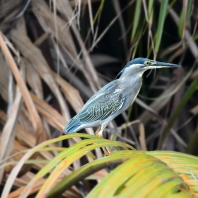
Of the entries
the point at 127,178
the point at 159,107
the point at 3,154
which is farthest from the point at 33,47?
the point at 127,178

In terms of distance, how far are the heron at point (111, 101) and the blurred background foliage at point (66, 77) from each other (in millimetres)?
81

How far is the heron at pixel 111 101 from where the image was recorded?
1.88 m

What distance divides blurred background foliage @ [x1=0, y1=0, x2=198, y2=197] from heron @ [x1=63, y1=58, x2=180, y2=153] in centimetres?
8

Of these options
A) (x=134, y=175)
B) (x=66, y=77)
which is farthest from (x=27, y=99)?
(x=134, y=175)

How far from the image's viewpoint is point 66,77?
9.11ft

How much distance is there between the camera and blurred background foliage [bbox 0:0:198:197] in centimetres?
218

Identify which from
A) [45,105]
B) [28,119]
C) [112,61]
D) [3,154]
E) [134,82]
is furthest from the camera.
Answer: [112,61]

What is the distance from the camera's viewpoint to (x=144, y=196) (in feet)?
3.45

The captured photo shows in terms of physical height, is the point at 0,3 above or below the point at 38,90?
above

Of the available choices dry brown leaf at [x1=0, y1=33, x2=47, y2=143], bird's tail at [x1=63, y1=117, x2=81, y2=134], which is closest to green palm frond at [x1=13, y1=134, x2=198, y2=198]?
bird's tail at [x1=63, y1=117, x2=81, y2=134]

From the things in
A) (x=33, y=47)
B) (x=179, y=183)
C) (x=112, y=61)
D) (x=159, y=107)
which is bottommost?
(x=159, y=107)

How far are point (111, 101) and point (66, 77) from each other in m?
0.90

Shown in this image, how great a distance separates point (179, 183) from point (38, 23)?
199 centimetres

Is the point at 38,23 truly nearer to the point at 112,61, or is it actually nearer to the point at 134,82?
the point at 112,61
